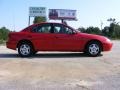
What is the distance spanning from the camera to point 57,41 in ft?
53.3

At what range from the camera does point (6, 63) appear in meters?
13.5

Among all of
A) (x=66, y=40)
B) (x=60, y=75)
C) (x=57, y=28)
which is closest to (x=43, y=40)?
(x=57, y=28)

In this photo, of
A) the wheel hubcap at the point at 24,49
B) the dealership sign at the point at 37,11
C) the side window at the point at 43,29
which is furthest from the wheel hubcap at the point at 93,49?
the dealership sign at the point at 37,11

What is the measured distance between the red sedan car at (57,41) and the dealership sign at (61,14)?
2145 inches

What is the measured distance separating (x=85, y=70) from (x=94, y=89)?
3.08m

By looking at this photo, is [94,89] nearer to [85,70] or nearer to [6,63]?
[85,70]

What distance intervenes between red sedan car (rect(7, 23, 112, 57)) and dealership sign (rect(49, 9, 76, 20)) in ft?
179

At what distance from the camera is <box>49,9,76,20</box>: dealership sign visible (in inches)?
2795

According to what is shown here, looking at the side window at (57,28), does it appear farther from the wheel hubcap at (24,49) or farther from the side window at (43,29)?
the wheel hubcap at (24,49)

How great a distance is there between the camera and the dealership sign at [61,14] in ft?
233

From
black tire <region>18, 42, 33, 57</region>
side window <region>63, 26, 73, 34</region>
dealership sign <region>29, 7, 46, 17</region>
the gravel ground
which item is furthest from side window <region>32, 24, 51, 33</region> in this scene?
dealership sign <region>29, 7, 46, 17</region>

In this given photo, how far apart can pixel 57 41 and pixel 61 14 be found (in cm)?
5535

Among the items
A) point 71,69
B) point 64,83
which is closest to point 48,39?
point 71,69

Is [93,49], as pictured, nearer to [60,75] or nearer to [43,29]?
[43,29]
